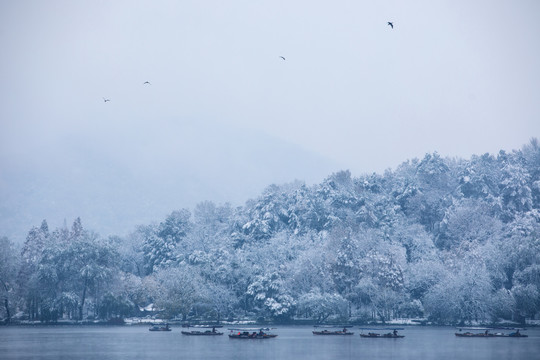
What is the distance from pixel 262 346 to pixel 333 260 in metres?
26.8

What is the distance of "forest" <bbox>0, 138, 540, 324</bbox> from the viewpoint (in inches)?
3378

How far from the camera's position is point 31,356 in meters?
56.3

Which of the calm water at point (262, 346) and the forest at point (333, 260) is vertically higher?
the forest at point (333, 260)

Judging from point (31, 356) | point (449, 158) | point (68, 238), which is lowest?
point (31, 356)

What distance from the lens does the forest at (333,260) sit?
85812mm

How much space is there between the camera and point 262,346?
64938 millimetres

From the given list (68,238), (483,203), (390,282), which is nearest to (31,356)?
(390,282)

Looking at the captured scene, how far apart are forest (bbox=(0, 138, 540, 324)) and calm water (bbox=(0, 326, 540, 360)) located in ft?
26.7

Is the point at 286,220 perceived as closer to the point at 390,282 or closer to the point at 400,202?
the point at 400,202

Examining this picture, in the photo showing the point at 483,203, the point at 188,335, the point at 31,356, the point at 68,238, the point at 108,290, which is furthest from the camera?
the point at 68,238

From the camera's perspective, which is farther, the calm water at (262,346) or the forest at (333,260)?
the forest at (333,260)

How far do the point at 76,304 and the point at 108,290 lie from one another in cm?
448

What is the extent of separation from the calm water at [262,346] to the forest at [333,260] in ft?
26.7

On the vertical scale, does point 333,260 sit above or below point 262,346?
above
